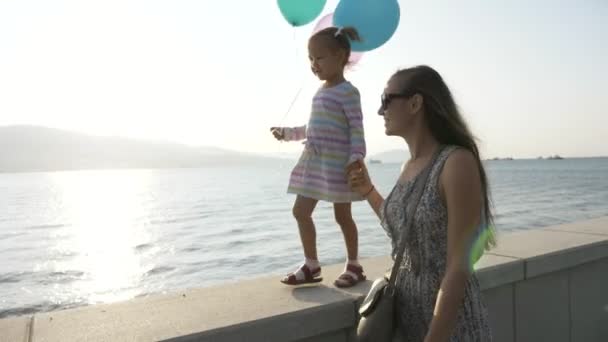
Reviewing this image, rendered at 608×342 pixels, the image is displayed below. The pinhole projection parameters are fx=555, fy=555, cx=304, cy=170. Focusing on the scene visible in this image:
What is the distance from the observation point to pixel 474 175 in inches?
70.8

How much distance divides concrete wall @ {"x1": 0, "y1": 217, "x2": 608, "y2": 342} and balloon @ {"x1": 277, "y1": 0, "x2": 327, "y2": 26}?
5.57ft

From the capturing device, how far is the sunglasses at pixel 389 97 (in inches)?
77.1

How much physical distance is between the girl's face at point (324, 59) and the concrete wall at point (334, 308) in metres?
1.28

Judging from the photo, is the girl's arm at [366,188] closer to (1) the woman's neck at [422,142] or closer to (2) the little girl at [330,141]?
(1) the woman's neck at [422,142]

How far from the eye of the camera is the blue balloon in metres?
3.38

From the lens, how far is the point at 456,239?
1777 millimetres

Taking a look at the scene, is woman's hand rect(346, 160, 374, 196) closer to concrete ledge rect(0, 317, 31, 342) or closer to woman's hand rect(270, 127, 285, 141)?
woman's hand rect(270, 127, 285, 141)

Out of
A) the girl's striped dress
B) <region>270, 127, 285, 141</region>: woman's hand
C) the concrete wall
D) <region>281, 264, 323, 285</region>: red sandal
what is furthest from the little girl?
the concrete wall

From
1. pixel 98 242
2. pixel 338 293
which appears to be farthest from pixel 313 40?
pixel 98 242

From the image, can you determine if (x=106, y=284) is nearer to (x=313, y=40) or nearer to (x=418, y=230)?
(x=313, y=40)

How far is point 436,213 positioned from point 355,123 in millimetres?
1701

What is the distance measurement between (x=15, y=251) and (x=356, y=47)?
17.5 meters

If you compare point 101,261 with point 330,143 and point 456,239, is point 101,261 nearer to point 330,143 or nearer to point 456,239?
point 330,143

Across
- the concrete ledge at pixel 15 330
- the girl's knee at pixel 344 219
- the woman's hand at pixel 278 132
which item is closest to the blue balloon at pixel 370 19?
the woman's hand at pixel 278 132
